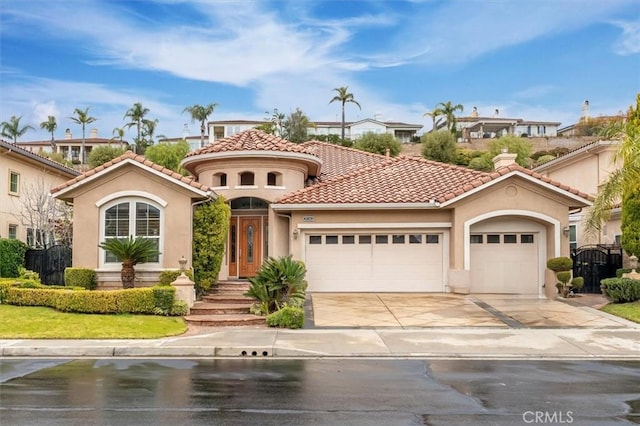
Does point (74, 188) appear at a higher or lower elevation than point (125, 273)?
higher

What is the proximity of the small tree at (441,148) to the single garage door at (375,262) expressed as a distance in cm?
3857

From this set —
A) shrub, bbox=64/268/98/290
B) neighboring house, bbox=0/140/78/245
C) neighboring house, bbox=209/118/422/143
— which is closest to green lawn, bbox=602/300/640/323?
shrub, bbox=64/268/98/290

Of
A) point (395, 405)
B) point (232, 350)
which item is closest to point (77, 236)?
point (232, 350)

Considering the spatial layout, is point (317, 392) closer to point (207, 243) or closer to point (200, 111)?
point (207, 243)

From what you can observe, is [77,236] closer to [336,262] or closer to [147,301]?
[147,301]

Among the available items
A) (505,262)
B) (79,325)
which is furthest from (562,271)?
(79,325)

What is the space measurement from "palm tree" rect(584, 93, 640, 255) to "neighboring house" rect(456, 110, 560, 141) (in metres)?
65.4

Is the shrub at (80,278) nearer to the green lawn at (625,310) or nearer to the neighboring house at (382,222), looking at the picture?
the neighboring house at (382,222)

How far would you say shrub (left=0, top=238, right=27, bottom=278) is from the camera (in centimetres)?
2117

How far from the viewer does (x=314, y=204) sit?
67.1 feet

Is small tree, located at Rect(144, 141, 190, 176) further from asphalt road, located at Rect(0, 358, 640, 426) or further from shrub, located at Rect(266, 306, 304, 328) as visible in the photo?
asphalt road, located at Rect(0, 358, 640, 426)

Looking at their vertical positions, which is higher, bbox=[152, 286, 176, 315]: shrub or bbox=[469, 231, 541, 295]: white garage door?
bbox=[469, 231, 541, 295]: white garage door

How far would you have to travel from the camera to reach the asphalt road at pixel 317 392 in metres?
7.20

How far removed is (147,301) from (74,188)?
5.03 meters
